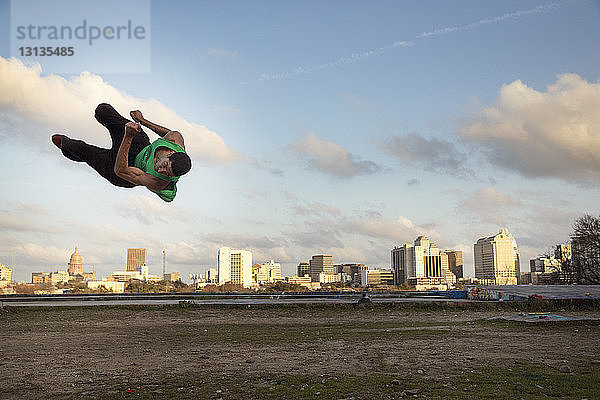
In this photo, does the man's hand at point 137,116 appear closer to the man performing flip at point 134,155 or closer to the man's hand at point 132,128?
the man performing flip at point 134,155

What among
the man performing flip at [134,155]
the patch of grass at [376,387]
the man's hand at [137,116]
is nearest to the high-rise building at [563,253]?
the patch of grass at [376,387]

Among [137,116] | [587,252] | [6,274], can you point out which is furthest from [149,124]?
[587,252]

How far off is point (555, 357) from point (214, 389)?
40.0 ft

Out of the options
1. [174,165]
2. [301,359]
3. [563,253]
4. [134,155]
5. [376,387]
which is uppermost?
[134,155]

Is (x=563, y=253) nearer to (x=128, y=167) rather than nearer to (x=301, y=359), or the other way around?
(x=301, y=359)

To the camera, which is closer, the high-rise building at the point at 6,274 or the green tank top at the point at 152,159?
the green tank top at the point at 152,159

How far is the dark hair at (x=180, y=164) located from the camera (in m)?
4.43

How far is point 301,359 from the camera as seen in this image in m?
17.5

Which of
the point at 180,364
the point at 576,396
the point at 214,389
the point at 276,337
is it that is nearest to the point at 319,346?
the point at 276,337

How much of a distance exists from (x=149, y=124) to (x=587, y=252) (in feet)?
221

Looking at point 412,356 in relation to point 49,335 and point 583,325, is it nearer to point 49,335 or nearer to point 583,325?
point 583,325

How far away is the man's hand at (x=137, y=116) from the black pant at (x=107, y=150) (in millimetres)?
83

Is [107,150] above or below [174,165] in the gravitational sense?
above

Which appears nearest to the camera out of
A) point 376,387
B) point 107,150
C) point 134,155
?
point 134,155
